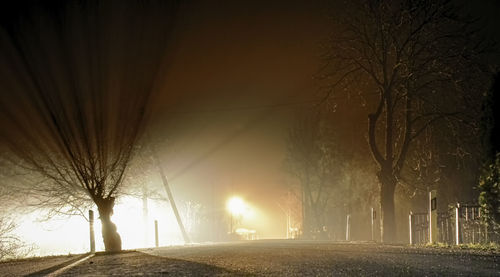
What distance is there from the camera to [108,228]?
18.2m

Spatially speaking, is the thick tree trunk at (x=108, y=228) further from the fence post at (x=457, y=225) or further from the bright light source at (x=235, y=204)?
the bright light source at (x=235, y=204)

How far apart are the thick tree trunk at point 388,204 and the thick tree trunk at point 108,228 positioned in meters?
12.9

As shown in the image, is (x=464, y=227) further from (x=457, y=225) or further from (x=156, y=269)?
(x=156, y=269)

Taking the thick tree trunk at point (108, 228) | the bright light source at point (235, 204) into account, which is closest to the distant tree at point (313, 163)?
the bright light source at point (235, 204)

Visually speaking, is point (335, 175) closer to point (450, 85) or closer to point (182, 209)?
point (182, 209)

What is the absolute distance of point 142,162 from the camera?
2622cm

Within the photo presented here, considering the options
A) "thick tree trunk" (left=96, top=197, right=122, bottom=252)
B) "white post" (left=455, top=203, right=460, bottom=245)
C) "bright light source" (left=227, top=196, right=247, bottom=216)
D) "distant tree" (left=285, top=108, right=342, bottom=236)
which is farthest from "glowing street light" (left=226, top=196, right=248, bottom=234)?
"white post" (left=455, top=203, right=460, bottom=245)

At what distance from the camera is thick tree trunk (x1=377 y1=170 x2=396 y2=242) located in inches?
1037

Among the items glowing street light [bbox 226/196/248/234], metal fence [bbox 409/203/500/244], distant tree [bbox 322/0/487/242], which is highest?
distant tree [bbox 322/0/487/242]

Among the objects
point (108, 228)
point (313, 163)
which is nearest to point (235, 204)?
point (313, 163)

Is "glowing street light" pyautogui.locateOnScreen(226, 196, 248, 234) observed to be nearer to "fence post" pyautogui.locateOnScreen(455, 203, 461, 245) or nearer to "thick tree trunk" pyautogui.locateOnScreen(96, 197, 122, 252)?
"thick tree trunk" pyautogui.locateOnScreen(96, 197, 122, 252)

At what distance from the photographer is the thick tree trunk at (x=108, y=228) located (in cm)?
1814

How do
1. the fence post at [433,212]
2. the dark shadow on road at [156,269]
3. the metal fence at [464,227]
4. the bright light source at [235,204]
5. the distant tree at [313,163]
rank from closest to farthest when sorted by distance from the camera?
the dark shadow on road at [156,269] → the metal fence at [464,227] → the fence post at [433,212] → the distant tree at [313,163] → the bright light source at [235,204]

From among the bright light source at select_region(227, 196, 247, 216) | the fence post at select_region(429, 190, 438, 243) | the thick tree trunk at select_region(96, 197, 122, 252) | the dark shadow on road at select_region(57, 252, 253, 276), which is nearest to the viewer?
the dark shadow on road at select_region(57, 252, 253, 276)
